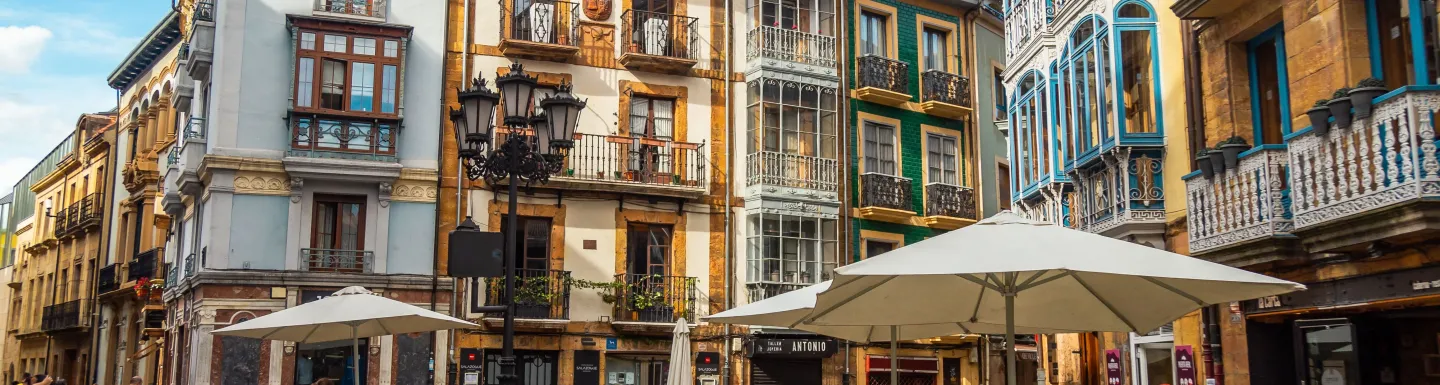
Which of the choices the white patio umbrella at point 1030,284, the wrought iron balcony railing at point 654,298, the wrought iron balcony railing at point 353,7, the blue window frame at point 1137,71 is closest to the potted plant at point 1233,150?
the blue window frame at point 1137,71

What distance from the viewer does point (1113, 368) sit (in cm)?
1605

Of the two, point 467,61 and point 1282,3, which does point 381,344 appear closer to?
point 467,61

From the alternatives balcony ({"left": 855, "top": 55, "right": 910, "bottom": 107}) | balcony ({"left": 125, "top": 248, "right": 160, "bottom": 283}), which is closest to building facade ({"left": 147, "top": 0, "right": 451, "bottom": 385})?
balcony ({"left": 125, "top": 248, "right": 160, "bottom": 283})

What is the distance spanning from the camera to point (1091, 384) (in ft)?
58.5

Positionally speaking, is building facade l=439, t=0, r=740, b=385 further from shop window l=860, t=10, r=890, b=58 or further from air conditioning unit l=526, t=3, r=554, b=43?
shop window l=860, t=10, r=890, b=58

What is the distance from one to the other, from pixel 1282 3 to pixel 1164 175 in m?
2.77

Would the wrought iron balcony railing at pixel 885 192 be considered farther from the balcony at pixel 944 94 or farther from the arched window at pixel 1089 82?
the arched window at pixel 1089 82

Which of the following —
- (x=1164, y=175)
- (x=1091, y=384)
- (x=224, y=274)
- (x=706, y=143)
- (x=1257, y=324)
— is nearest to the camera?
(x=1257, y=324)

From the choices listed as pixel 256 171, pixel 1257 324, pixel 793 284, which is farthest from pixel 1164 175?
pixel 256 171

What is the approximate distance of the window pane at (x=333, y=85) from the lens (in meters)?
24.5

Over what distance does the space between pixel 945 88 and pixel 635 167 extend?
7.45m

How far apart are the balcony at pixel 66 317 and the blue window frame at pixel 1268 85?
116 ft

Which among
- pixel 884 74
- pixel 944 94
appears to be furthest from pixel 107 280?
pixel 944 94

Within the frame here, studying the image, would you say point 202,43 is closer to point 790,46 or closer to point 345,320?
point 790,46
